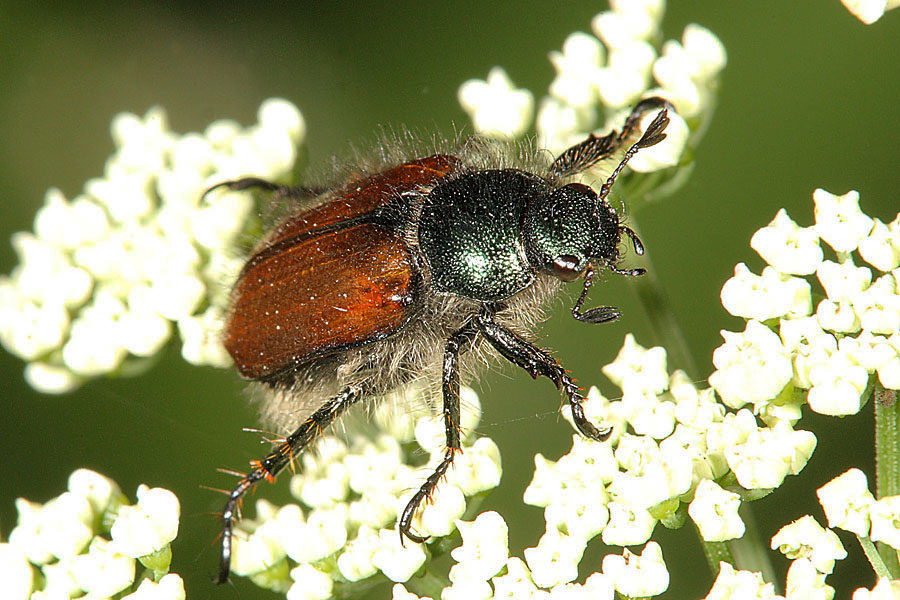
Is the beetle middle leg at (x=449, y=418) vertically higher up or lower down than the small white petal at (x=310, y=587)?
higher up

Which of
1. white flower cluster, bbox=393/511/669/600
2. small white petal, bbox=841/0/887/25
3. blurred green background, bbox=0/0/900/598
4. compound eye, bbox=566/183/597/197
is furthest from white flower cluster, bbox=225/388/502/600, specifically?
small white petal, bbox=841/0/887/25

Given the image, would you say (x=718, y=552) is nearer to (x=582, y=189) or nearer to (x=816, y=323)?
(x=816, y=323)

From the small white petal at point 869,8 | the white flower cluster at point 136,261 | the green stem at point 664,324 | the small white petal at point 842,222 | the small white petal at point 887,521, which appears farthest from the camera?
the white flower cluster at point 136,261

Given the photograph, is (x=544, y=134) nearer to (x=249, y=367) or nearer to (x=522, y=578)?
(x=249, y=367)

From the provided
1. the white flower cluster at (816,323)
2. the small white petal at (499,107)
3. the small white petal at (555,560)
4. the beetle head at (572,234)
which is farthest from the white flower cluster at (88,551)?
the small white petal at (499,107)

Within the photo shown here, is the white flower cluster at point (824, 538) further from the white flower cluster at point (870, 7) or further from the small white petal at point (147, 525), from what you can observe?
the small white petal at point (147, 525)

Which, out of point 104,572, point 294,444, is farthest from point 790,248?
point 104,572
